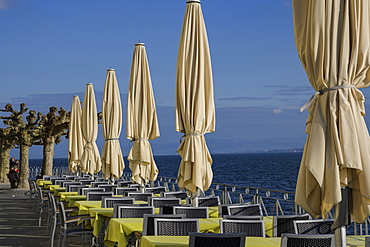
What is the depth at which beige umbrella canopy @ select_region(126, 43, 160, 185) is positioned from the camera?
10.5 metres

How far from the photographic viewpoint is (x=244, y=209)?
7.10 m

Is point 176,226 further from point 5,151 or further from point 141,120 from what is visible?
point 5,151

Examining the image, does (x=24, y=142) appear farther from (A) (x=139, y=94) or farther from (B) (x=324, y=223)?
(B) (x=324, y=223)

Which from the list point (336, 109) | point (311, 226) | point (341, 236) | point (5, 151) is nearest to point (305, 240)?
point (341, 236)

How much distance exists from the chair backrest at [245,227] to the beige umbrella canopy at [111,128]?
7.17 metres

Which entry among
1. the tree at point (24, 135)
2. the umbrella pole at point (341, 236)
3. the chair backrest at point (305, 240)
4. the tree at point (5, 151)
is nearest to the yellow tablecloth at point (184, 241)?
the chair backrest at point (305, 240)

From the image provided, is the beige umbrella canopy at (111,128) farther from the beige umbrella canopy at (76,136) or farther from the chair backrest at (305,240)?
the chair backrest at (305,240)

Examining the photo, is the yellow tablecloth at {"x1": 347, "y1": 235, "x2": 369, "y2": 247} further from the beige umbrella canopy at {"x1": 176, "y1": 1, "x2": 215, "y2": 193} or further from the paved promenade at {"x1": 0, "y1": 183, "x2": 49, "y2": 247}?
the paved promenade at {"x1": 0, "y1": 183, "x2": 49, "y2": 247}

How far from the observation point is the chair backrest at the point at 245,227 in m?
5.45

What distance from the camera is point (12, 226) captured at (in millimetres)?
12078

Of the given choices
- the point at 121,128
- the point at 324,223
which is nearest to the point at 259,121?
the point at 121,128

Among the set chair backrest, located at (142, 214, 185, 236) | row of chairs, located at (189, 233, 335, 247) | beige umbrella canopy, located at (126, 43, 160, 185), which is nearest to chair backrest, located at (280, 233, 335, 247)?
row of chairs, located at (189, 233, 335, 247)

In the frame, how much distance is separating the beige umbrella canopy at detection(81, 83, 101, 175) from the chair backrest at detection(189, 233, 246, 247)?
1106 cm

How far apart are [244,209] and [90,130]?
9.45 m
